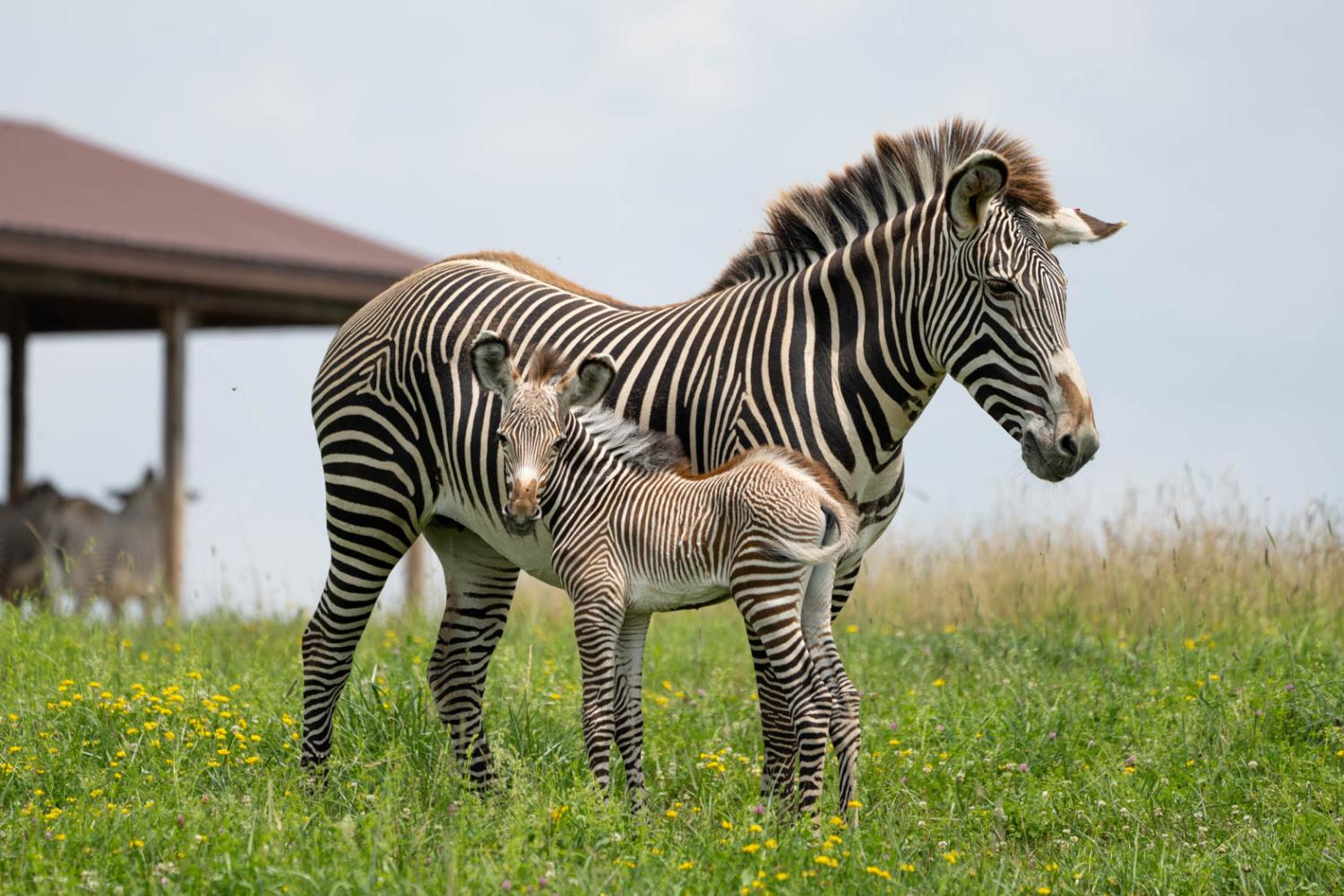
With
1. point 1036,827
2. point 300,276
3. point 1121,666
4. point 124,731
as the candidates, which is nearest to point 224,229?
point 300,276

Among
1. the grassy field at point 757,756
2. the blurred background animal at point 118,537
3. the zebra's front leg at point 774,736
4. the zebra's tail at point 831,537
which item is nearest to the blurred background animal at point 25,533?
the blurred background animal at point 118,537

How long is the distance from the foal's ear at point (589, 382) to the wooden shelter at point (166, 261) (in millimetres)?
9329

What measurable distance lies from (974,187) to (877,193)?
635 mm

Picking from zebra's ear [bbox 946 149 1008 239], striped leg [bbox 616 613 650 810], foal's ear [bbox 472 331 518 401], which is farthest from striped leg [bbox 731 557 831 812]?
zebra's ear [bbox 946 149 1008 239]

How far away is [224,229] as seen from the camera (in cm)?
1598

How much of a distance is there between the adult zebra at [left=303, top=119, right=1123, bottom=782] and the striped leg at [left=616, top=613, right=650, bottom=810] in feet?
1.81

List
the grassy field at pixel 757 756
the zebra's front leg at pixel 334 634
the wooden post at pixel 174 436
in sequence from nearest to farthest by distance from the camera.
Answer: the grassy field at pixel 757 756 < the zebra's front leg at pixel 334 634 < the wooden post at pixel 174 436

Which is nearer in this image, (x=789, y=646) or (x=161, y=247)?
(x=789, y=646)

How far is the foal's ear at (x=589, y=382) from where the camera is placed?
5906 mm

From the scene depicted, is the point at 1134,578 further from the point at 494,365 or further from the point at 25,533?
the point at 25,533

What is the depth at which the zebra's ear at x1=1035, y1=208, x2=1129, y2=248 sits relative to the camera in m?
6.07

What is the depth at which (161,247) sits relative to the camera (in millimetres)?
13938

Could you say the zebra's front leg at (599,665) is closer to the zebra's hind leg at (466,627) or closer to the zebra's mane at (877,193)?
the zebra's hind leg at (466,627)

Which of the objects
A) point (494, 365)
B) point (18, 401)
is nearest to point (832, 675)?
point (494, 365)
